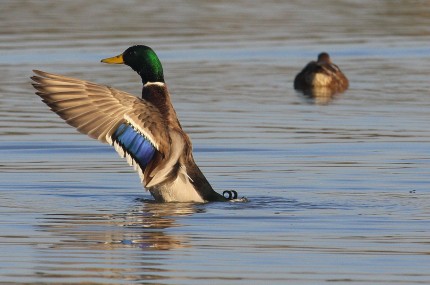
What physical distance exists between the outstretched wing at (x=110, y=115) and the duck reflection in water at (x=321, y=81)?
848 cm

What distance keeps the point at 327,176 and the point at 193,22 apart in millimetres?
14403

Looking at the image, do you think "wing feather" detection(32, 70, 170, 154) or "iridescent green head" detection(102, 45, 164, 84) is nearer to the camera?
"wing feather" detection(32, 70, 170, 154)

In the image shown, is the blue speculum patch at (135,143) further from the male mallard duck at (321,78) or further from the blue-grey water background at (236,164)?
the male mallard duck at (321,78)

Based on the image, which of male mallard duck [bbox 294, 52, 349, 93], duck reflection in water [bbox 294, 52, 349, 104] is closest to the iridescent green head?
duck reflection in water [bbox 294, 52, 349, 104]

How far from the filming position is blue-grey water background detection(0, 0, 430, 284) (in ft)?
28.5

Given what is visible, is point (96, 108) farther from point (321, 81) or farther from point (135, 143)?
point (321, 81)

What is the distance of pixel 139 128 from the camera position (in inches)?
425

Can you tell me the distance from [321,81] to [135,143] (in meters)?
9.29

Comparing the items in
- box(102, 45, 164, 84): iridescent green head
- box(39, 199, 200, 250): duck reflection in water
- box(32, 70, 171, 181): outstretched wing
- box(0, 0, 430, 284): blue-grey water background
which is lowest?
box(39, 199, 200, 250): duck reflection in water

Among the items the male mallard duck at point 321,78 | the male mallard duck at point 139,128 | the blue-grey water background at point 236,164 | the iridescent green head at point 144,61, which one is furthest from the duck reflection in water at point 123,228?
the male mallard duck at point 321,78

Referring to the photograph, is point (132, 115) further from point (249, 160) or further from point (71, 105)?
point (249, 160)

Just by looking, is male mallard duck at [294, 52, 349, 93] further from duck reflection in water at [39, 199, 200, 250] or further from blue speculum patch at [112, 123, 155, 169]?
blue speculum patch at [112, 123, 155, 169]

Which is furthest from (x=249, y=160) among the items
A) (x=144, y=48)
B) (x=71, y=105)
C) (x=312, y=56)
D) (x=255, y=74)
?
(x=312, y=56)

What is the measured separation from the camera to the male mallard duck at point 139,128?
10.7 meters
